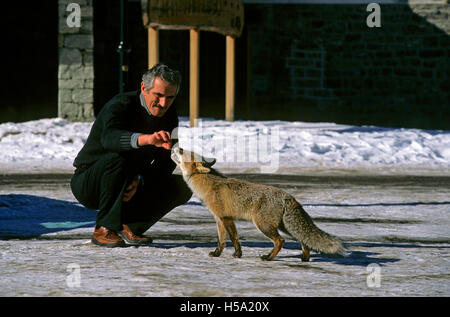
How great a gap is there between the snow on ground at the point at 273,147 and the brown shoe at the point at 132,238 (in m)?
5.22

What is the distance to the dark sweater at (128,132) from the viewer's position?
6.07 meters

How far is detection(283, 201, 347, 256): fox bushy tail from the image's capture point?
18.9 feet

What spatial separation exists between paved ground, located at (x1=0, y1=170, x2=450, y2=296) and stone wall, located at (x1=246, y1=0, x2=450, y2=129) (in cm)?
1002

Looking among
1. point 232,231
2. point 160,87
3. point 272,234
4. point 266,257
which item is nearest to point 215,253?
point 232,231

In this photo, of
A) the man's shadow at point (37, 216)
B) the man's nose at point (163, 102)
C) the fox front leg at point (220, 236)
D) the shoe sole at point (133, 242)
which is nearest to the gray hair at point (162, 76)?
the man's nose at point (163, 102)

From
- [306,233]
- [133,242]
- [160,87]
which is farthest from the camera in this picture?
[133,242]

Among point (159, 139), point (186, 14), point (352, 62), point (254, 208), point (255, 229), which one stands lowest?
point (255, 229)

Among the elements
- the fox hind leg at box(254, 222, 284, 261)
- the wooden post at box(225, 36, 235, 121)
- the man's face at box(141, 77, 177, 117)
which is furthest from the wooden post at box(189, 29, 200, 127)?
the fox hind leg at box(254, 222, 284, 261)

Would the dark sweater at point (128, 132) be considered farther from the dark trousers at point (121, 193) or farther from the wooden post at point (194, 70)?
the wooden post at point (194, 70)

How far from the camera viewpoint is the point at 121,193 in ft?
20.4

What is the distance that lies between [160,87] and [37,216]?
8.97ft

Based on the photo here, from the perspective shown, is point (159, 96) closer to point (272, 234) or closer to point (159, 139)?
point (159, 139)
